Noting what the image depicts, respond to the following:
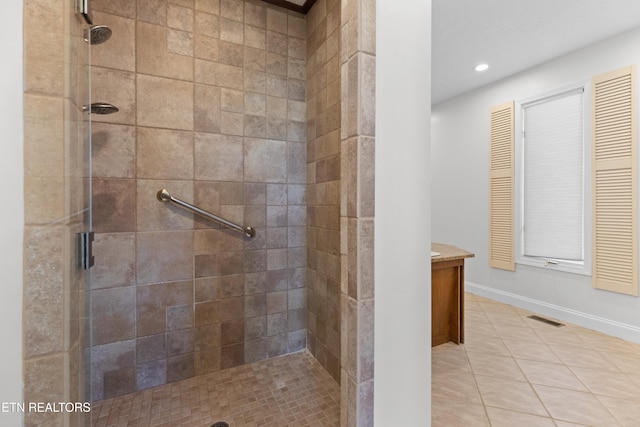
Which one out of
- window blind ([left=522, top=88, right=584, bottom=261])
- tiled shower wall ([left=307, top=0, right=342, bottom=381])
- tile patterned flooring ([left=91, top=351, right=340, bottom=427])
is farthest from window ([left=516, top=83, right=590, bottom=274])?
tile patterned flooring ([left=91, top=351, right=340, bottom=427])

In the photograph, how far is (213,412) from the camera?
5.28 ft

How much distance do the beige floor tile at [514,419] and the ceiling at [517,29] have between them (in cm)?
278

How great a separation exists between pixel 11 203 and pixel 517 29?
3453 millimetres

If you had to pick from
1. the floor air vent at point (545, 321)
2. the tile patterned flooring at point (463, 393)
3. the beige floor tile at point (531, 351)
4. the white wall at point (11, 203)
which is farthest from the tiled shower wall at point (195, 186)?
the floor air vent at point (545, 321)

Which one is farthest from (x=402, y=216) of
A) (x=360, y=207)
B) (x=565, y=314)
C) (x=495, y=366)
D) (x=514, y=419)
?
(x=565, y=314)

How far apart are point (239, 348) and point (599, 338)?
3133 mm

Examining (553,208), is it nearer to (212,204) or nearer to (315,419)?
(315,419)

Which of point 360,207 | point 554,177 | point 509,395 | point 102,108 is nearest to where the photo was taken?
point 360,207

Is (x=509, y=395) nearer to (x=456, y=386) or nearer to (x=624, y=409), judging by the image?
(x=456, y=386)

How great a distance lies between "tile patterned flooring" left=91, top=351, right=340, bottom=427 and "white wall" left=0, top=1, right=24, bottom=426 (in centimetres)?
120

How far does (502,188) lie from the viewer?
141 inches

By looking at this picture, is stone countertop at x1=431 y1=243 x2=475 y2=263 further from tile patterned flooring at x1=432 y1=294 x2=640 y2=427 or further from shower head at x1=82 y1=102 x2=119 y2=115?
shower head at x1=82 y1=102 x2=119 y2=115

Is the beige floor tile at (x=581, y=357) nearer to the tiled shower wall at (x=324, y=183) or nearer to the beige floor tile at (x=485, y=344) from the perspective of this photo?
the beige floor tile at (x=485, y=344)

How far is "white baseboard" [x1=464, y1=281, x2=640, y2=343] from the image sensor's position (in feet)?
8.39
